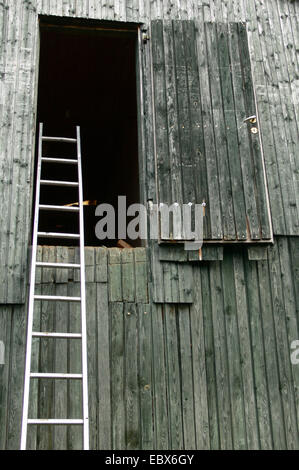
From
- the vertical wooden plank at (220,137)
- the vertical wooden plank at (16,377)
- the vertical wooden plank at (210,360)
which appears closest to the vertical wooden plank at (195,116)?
the vertical wooden plank at (220,137)

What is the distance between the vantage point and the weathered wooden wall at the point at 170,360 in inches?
189

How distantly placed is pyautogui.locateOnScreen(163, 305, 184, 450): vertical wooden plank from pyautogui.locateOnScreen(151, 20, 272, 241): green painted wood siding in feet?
3.02

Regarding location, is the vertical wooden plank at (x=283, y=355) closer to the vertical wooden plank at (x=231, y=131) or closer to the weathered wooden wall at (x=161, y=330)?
the weathered wooden wall at (x=161, y=330)

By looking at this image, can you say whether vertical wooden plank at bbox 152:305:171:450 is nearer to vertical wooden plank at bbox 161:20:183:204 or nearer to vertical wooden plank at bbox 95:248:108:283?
vertical wooden plank at bbox 95:248:108:283

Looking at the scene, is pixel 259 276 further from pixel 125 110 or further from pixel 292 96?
pixel 125 110

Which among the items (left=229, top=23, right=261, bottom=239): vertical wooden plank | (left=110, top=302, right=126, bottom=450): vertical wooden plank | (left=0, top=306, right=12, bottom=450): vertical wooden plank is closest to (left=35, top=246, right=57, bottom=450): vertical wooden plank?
(left=0, top=306, right=12, bottom=450): vertical wooden plank

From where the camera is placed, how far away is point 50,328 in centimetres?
498

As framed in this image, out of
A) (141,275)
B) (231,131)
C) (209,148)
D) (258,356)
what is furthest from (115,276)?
(231,131)

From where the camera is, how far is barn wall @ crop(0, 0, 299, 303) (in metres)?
5.32

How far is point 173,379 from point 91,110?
6.41 metres

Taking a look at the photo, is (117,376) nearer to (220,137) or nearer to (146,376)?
(146,376)

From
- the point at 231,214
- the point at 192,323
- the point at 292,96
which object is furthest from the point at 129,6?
the point at 192,323

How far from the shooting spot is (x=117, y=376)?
4.96 meters

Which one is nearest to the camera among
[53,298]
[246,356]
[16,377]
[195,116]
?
[53,298]
